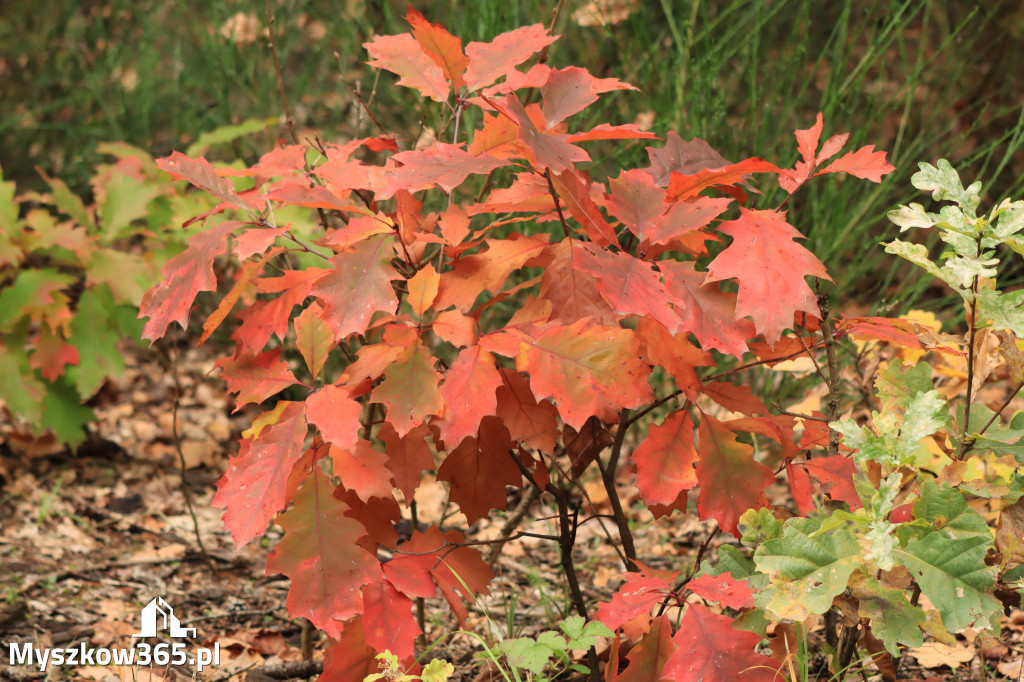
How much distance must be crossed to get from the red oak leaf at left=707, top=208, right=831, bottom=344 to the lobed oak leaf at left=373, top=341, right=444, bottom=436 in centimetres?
38

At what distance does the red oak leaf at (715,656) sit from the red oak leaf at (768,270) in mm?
392

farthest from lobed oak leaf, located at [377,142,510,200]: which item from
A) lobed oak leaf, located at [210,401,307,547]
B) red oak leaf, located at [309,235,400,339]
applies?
lobed oak leaf, located at [210,401,307,547]

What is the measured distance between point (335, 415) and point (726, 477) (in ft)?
1.82

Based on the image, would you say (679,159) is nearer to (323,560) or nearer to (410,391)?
(410,391)

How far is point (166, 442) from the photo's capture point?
282 centimetres

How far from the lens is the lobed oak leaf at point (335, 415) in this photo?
1.08m

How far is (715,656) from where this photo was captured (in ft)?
3.49

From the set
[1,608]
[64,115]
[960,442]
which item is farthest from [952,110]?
[64,115]

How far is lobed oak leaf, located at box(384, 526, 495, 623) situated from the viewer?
124 centimetres

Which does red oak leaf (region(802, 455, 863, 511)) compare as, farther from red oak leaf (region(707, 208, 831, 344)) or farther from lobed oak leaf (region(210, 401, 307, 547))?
lobed oak leaf (region(210, 401, 307, 547))

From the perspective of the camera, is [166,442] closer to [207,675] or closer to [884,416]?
[207,675]

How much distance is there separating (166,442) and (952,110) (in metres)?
3.74

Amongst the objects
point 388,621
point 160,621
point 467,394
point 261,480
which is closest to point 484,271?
point 467,394

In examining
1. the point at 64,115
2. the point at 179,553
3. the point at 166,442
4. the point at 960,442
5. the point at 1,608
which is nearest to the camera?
the point at 960,442
